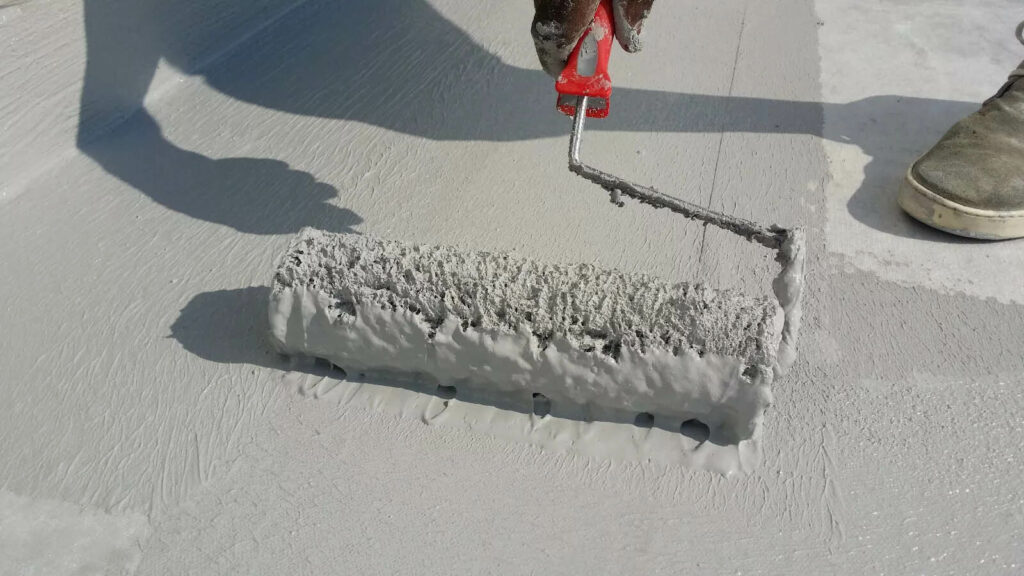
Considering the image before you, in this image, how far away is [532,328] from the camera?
1606 millimetres

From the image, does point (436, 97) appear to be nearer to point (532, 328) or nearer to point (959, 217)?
point (532, 328)

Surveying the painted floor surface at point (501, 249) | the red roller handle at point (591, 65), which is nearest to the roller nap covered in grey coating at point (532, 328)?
the painted floor surface at point (501, 249)

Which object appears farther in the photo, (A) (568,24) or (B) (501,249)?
(B) (501,249)

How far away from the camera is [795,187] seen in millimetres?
2262

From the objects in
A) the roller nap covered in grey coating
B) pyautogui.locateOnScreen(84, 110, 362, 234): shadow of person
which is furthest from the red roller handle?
pyautogui.locateOnScreen(84, 110, 362, 234): shadow of person

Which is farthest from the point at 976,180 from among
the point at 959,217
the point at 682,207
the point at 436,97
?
the point at 436,97

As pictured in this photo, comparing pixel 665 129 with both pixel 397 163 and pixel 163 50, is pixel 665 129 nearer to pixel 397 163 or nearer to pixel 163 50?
pixel 397 163

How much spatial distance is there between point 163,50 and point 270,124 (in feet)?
1.67

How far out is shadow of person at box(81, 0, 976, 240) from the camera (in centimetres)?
246

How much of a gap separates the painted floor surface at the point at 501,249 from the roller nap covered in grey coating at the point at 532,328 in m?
0.13

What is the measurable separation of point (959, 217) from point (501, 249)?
1.18 meters

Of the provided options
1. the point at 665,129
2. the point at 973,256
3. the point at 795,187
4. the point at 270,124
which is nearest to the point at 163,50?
the point at 270,124

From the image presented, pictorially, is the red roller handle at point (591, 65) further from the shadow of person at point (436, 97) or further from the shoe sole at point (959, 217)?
the shoe sole at point (959, 217)

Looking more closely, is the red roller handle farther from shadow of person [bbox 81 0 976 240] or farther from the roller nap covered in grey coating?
shadow of person [bbox 81 0 976 240]
